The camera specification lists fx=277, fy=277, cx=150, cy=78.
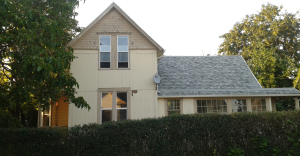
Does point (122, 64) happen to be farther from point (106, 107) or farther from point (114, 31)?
point (106, 107)

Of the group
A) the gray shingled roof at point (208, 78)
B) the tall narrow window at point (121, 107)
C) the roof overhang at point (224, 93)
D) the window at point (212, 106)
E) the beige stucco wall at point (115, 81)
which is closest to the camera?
the beige stucco wall at point (115, 81)

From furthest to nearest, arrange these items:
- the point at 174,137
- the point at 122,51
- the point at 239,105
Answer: the point at 239,105 < the point at 122,51 < the point at 174,137

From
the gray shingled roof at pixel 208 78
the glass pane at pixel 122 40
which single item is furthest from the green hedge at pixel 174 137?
the glass pane at pixel 122 40

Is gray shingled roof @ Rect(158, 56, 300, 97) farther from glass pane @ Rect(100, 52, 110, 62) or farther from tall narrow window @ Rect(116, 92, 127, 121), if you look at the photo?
glass pane @ Rect(100, 52, 110, 62)

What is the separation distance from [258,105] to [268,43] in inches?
694

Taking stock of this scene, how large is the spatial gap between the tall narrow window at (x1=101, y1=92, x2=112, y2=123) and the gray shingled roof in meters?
2.75

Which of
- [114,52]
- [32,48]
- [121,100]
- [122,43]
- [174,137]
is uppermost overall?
[122,43]

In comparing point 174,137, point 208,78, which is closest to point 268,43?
point 208,78

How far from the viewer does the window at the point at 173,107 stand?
1557 cm

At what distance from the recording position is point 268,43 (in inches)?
1240

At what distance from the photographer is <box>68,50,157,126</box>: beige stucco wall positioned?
14.3 metres

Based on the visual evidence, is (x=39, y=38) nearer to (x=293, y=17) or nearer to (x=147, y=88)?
(x=147, y=88)

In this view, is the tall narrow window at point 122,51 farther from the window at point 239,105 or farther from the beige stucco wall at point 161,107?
the window at point 239,105

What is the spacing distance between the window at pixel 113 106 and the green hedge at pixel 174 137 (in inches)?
165
